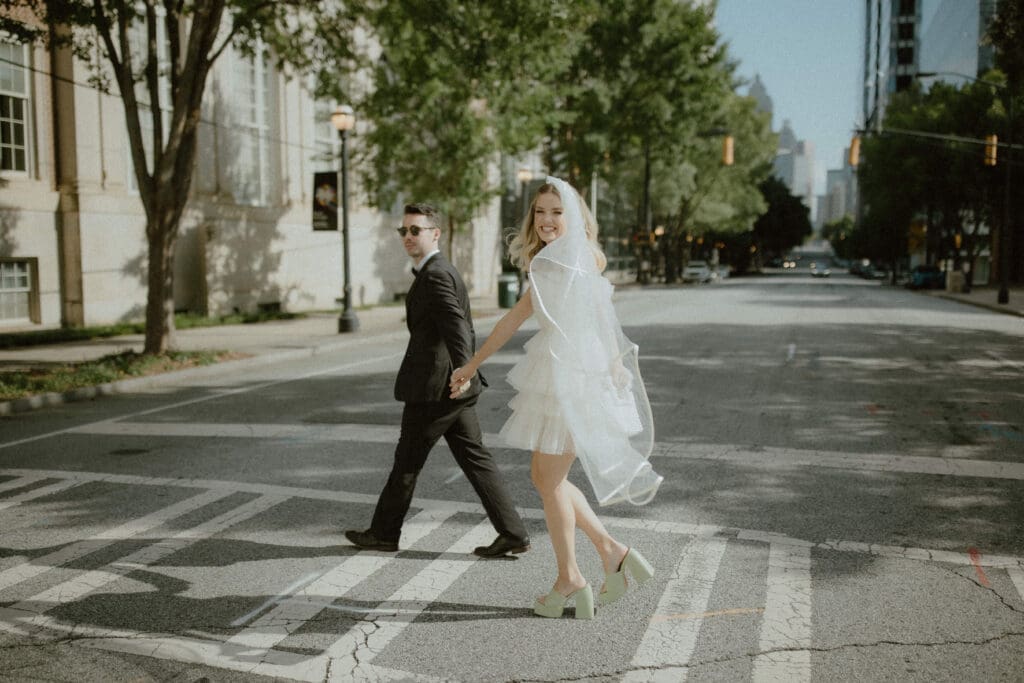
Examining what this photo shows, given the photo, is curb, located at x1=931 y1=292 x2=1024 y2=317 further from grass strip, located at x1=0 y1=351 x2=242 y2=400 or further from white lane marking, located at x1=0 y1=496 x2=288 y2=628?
white lane marking, located at x1=0 y1=496 x2=288 y2=628

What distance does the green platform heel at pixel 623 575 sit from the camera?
164 inches

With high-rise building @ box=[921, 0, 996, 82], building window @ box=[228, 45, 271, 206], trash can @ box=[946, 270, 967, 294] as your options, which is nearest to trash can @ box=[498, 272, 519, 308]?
building window @ box=[228, 45, 271, 206]

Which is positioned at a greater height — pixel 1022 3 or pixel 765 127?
pixel 765 127

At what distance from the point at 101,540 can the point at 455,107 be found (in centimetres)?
2017

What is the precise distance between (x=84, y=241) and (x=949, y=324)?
21.2 m

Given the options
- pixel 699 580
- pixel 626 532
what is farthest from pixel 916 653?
pixel 626 532

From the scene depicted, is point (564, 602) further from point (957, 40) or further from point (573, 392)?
point (957, 40)

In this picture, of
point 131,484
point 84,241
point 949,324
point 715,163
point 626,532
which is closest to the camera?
point 626,532

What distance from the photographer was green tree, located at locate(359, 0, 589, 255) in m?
21.4

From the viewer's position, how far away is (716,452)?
7.55 m

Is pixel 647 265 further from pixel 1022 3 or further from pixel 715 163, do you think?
pixel 1022 3

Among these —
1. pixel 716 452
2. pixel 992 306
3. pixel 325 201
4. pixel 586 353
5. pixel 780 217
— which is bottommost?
pixel 716 452

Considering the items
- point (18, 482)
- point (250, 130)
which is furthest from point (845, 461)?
point (250, 130)

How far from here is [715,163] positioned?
187 ft
